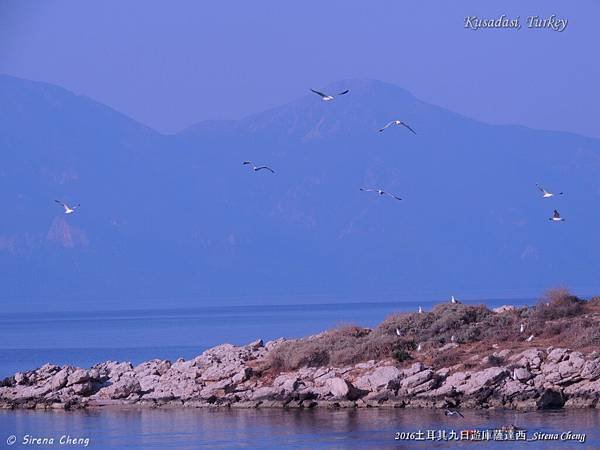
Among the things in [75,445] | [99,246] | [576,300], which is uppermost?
[99,246]

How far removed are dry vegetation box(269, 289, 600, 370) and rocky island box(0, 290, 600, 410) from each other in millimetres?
40

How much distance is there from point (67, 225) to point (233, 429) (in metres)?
160

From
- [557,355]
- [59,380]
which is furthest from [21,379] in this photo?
[557,355]

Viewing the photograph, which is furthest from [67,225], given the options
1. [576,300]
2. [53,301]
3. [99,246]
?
[576,300]

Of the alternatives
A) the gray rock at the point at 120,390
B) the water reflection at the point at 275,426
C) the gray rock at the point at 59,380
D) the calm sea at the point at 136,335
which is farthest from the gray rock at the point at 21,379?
the calm sea at the point at 136,335

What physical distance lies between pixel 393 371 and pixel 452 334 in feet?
16.1

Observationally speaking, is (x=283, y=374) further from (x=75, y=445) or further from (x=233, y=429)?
(x=75, y=445)

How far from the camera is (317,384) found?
3625cm

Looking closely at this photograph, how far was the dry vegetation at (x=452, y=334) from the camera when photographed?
122ft

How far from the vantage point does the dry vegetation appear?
37.3 meters

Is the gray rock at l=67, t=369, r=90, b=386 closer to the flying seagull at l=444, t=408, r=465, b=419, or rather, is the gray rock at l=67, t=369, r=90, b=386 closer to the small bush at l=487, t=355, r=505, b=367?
the flying seagull at l=444, t=408, r=465, b=419

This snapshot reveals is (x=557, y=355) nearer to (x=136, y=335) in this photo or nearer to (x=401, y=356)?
(x=401, y=356)

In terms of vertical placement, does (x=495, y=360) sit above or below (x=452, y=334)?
below

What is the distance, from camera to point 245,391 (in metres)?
36.9
